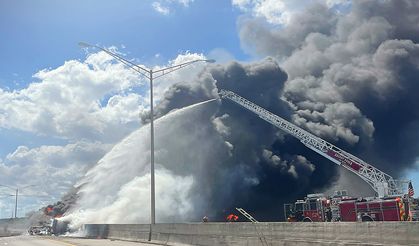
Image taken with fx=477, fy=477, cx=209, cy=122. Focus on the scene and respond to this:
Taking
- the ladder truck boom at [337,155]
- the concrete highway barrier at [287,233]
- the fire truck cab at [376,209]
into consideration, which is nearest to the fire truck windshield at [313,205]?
the fire truck cab at [376,209]

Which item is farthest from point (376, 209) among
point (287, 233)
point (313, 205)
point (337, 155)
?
point (337, 155)

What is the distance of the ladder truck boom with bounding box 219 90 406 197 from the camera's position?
48844mm

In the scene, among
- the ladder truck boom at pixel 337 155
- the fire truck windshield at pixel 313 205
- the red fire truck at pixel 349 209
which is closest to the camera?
the red fire truck at pixel 349 209

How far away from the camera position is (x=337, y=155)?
53.5 metres

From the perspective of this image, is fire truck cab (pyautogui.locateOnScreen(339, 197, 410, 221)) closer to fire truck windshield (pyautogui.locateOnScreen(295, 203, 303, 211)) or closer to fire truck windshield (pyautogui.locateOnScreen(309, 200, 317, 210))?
fire truck windshield (pyautogui.locateOnScreen(309, 200, 317, 210))

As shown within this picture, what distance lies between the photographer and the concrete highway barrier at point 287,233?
1153cm

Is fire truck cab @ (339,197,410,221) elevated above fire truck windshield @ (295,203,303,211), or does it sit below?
below

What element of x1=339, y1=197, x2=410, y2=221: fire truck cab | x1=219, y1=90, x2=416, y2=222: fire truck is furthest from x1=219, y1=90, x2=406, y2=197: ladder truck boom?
x1=339, y1=197, x2=410, y2=221: fire truck cab

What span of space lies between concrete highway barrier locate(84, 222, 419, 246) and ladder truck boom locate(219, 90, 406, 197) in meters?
25.6

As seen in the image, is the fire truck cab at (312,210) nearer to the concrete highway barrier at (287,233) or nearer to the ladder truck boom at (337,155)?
the ladder truck boom at (337,155)

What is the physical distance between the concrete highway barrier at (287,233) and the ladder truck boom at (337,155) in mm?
25614

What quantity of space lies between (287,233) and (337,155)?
130 ft

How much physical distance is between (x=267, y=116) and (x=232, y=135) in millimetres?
5498

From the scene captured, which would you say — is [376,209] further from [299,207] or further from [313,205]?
[299,207]
